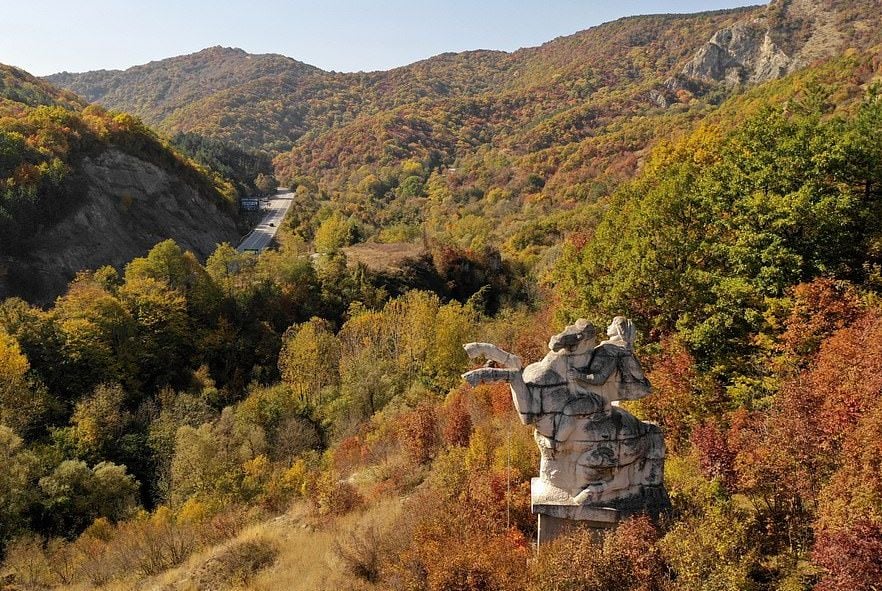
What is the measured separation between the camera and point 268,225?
74625 millimetres

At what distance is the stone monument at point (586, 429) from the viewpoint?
9.31 m

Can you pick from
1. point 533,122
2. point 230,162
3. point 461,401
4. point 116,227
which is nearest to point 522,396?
point 461,401

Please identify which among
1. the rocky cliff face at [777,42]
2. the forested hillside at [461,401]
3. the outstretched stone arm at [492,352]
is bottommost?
the forested hillside at [461,401]

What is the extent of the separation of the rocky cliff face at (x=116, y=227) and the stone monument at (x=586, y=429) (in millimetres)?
47658

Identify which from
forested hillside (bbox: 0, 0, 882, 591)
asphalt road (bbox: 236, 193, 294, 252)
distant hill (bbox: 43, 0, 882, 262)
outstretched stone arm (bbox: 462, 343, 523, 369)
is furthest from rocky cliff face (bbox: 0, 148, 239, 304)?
outstretched stone arm (bbox: 462, 343, 523, 369)

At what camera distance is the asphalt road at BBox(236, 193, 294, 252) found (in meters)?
64.4

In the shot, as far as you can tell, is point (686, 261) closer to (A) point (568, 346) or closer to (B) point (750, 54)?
(A) point (568, 346)

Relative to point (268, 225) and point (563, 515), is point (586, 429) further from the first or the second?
point (268, 225)

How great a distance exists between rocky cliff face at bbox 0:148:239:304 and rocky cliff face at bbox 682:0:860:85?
292ft

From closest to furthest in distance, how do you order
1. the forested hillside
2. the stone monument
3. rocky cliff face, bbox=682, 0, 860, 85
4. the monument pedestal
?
the forested hillside < the stone monument < the monument pedestal < rocky cliff face, bbox=682, 0, 860, 85

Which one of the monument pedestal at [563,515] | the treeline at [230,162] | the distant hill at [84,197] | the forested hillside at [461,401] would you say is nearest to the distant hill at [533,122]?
the treeline at [230,162]

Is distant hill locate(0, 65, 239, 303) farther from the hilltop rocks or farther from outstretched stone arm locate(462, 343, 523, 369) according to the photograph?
the hilltop rocks

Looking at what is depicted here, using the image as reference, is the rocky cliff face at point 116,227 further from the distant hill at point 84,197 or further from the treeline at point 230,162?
the treeline at point 230,162

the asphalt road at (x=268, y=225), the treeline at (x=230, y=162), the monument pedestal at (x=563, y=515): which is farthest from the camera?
the treeline at (x=230, y=162)
